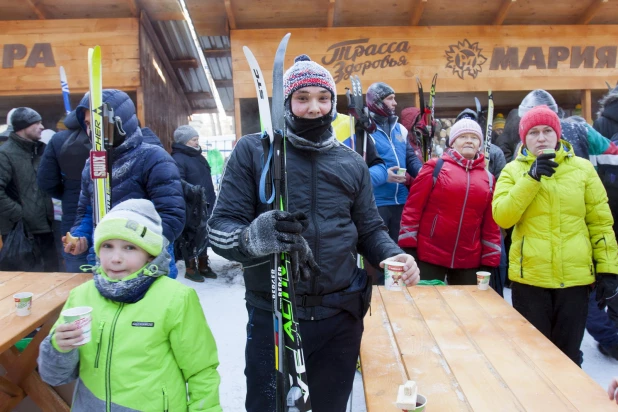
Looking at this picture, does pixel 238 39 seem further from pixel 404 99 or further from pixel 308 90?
pixel 308 90

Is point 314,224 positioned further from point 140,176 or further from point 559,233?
point 559,233

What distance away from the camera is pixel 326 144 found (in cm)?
194

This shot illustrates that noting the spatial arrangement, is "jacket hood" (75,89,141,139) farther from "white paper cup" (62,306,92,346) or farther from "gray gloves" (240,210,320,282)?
"gray gloves" (240,210,320,282)

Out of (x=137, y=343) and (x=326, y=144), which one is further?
(x=326, y=144)

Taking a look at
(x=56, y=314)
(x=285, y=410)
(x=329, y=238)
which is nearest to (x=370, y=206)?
(x=329, y=238)

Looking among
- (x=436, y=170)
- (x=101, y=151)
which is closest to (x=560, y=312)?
(x=436, y=170)

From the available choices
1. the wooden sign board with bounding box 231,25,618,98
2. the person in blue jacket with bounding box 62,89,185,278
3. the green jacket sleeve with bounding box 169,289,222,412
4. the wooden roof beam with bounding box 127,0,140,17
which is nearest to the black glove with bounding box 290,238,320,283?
the green jacket sleeve with bounding box 169,289,222,412

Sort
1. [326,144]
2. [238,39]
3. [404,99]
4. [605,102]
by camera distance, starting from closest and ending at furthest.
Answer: [326,144], [605,102], [238,39], [404,99]

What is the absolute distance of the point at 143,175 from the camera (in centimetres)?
278

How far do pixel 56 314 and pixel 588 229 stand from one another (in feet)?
10.2

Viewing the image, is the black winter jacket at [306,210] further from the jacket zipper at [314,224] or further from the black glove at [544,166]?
the black glove at [544,166]

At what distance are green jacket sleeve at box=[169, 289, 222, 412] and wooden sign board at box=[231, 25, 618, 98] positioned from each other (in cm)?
541

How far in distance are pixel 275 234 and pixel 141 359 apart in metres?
0.73

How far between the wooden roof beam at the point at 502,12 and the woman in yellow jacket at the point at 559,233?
4727mm
